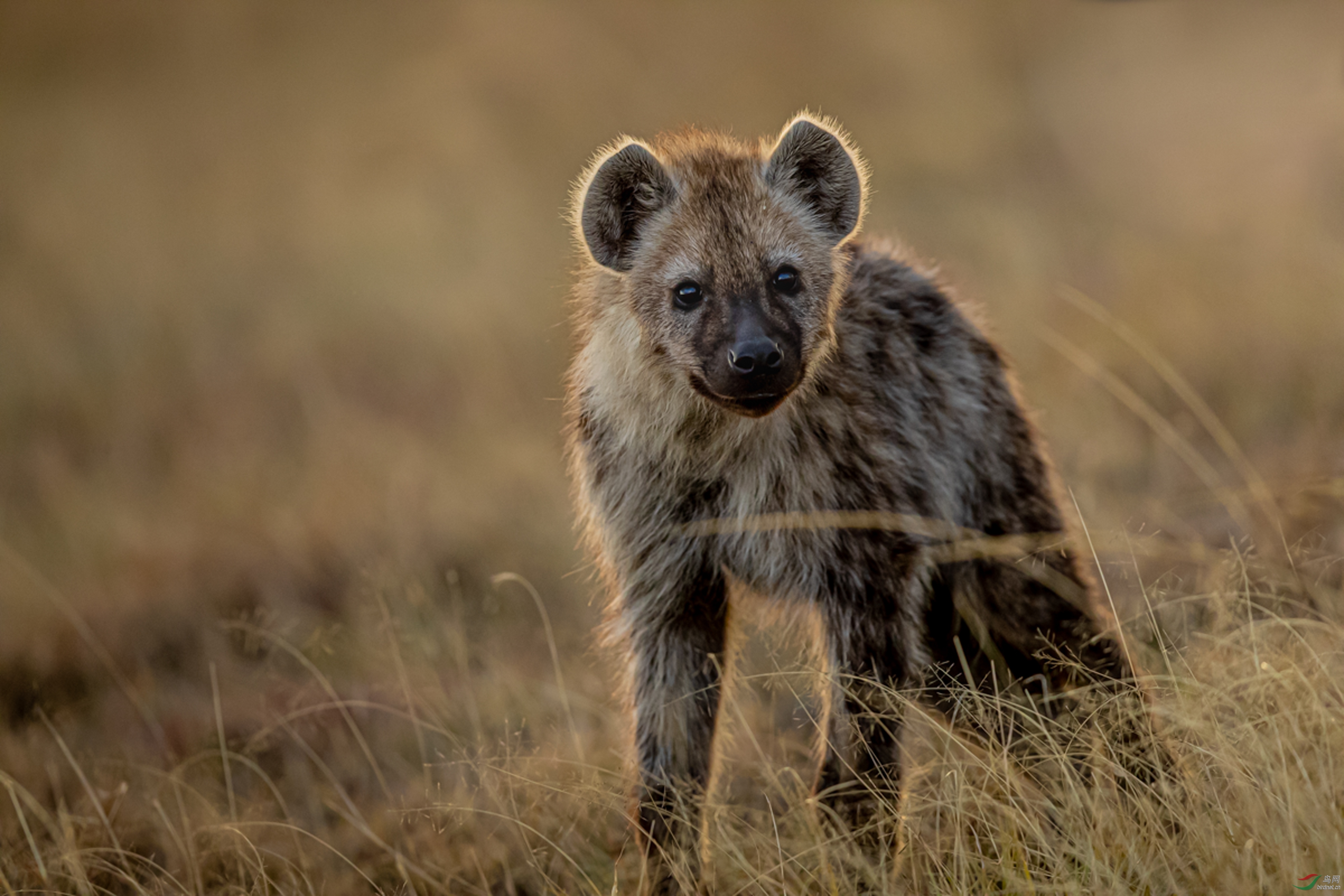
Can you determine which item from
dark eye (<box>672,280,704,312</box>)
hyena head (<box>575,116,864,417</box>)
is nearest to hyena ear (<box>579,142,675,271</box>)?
hyena head (<box>575,116,864,417</box>)

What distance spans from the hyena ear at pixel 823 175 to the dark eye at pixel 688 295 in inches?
16.6

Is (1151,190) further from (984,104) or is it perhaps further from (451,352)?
(451,352)

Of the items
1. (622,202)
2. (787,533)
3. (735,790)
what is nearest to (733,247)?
(622,202)

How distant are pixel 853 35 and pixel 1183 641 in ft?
31.5

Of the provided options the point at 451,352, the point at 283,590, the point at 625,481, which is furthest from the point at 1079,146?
the point at 625,481

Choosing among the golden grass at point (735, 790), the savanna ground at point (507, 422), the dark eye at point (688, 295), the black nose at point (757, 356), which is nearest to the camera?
the golden grass at point (735, 790)

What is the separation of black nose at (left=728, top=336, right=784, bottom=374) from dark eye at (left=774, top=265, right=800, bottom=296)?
0.31 metres

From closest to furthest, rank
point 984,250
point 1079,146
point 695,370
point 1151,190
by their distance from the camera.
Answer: point 695,370
point 984,250
point 1151,190
point 1079,146

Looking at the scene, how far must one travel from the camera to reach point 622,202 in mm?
3285

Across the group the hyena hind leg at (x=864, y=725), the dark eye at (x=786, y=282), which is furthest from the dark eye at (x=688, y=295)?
the hyena hind leg at (x=864, y=725)

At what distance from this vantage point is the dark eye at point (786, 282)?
A: 3.15 m

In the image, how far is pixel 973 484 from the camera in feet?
11.1

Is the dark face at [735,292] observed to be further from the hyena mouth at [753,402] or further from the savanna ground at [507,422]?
the savanna ground at [507,422]

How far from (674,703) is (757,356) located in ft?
3.26
